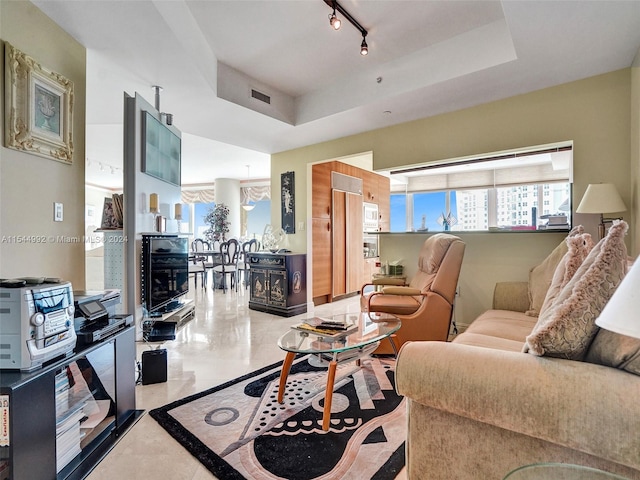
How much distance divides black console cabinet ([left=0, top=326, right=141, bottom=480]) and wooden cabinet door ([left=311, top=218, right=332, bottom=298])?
342cm

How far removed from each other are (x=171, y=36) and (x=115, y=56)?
0.59 metres

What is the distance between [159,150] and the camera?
304 cm

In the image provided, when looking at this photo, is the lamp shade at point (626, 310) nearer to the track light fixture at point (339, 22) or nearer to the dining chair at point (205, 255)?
the track light fixture at point (339, 22)

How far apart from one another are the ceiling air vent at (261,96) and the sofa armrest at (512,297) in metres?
3.12

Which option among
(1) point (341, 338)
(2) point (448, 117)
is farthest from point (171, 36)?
(2) point (448, 117)

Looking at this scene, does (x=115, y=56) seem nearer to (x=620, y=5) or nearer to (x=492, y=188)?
(x=620, y=5)

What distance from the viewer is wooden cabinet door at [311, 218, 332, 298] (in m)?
5.24

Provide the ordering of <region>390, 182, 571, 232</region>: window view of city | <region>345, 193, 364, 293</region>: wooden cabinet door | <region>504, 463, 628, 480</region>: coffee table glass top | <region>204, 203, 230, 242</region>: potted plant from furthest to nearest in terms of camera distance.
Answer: <region>204, 203, 230, 242</region>: potted plant → <region>345, 193, 364, 293</region>: wooden cabinet door → <region>390, 182, 571, 232</region>: window view of city → <region>504, 463, 628, 480</region>: coffee table glass top

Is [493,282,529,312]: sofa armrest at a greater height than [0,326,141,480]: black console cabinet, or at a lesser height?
greater

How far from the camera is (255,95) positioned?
3.66 meters

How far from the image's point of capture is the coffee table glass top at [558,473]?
0.87 meters

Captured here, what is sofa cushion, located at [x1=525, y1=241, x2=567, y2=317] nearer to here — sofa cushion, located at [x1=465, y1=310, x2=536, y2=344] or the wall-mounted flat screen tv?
sofa cushion, located at [x1=465, y1=310, x2=536, y2=344]

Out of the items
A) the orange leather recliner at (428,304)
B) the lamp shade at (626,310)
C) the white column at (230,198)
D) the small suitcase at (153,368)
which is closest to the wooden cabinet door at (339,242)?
the orange leather recliner at (428,304)

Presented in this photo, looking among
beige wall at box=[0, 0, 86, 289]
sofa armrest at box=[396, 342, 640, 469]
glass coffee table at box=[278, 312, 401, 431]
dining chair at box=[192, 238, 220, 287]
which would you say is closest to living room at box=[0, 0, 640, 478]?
beige wall at box=[0, 0, 86, 289]
